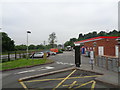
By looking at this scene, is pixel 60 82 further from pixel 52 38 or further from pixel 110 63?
pixel 52 38

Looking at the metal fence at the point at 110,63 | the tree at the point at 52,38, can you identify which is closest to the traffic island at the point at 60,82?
the metal fence at the point at 110,63

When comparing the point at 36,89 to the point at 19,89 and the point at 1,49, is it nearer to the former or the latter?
the point at 19,89

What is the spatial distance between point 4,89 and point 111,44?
1973 centimetres

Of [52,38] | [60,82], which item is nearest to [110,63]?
[60,82]

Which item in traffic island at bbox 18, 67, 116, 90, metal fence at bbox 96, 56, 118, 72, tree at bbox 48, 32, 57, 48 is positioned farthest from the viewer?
tree at bbox 48, 32, 57, 48

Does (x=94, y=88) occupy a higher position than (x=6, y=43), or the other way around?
(x=6, y=43)

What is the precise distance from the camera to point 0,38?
167ft

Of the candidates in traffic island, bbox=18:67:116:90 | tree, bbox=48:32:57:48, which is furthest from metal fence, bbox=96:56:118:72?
tree, bbox=48:32:57:48

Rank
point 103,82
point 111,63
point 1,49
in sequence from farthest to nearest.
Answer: point 1,49
point 111,63
point 103,82

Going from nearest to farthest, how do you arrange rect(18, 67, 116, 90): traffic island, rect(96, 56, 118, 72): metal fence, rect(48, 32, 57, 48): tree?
rect(18, 67, 116, 90): traffic island, rect(96, 56, 118, 72): metal fence, rect(48, 32, 57, 48): tree

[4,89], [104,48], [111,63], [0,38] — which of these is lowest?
[4,89]

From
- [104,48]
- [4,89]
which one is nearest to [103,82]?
[4,89]

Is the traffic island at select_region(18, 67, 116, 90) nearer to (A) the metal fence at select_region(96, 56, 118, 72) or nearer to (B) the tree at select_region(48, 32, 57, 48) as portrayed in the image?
(A) the metal fence at select_region(96, 56, 118, 72)

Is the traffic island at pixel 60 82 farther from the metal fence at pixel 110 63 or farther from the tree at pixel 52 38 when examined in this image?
the tree at pixel 52 38
